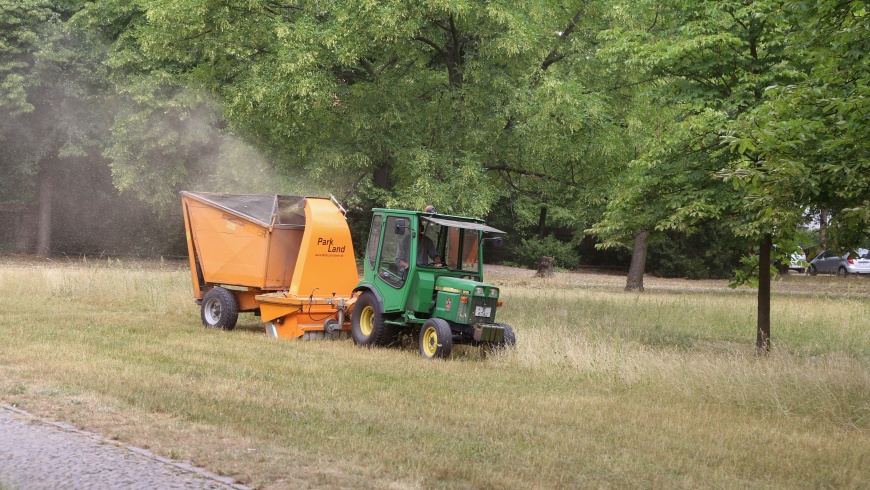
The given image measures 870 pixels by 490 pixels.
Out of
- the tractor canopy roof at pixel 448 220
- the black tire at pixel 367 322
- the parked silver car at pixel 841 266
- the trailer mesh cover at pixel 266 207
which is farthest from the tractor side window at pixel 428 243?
the parked silver car at pixel 841 266

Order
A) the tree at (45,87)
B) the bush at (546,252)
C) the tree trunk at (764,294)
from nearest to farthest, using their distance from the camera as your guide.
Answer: the tree trunk at (764,294) < the tree at (45,87) < the bush at (546,252)

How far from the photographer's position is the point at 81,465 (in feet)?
22.0

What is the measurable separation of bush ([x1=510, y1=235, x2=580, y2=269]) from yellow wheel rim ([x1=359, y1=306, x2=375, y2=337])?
1248 inches

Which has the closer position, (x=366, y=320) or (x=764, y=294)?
(x=366, y=320)

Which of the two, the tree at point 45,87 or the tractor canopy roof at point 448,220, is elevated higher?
the tree at point 45,87

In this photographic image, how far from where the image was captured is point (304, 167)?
74.9 feet

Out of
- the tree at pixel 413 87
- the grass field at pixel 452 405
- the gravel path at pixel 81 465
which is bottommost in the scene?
the gravel path at pixel 81 465

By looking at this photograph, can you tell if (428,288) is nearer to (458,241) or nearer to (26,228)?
(458,241)

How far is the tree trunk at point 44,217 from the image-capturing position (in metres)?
39.6

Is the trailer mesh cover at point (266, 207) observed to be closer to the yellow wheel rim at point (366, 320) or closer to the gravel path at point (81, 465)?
the yellow wheel rim at point (366, 320)

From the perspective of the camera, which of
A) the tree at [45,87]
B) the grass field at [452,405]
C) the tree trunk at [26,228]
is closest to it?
the grass field at [452,405]

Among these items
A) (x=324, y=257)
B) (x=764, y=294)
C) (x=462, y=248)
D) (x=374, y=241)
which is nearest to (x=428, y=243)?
(x=462, y=248)

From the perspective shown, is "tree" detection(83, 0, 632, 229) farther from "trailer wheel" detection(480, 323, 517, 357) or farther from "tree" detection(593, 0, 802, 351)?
"trailer wheel" detection(480, 323, 517, 357)

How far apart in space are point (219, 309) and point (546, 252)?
1237 inches
